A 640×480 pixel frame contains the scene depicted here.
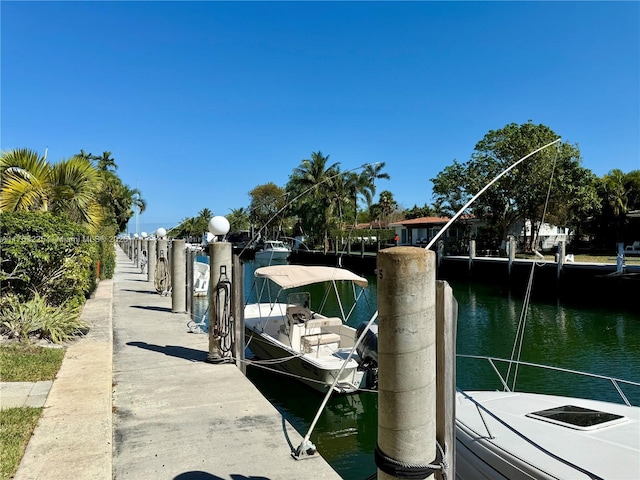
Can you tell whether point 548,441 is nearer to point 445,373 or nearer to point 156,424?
point 445,373

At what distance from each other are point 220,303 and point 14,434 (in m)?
3.57

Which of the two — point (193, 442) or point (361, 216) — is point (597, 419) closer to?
point (193, 442)

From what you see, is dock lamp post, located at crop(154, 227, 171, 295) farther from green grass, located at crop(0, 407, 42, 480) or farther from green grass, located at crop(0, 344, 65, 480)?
green grass, located at crop(0, 407, 42, 480)

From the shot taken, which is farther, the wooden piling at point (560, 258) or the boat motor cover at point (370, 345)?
the wooden piling at point (560, 258)

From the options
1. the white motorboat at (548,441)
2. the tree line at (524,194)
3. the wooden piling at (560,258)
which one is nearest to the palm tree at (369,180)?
the tree line at (524,194)

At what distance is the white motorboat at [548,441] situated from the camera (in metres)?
4.27

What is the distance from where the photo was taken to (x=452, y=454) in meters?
3.12

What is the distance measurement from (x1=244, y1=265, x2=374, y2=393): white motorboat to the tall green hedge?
151 inches

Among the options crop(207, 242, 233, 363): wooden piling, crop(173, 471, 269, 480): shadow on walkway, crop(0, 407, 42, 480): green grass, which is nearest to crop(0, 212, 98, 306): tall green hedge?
crop(207, 242, 233, 363): wooden piling

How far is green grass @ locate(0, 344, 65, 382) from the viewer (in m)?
6.53

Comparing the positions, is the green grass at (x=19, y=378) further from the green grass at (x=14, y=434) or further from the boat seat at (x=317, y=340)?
the boat seat at (x=317, y=340)

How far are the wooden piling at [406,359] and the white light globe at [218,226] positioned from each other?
6697 mm

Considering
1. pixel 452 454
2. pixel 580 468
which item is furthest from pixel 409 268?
pixel 580 468

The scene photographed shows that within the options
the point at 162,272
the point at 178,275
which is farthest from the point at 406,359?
the point at 162,272
